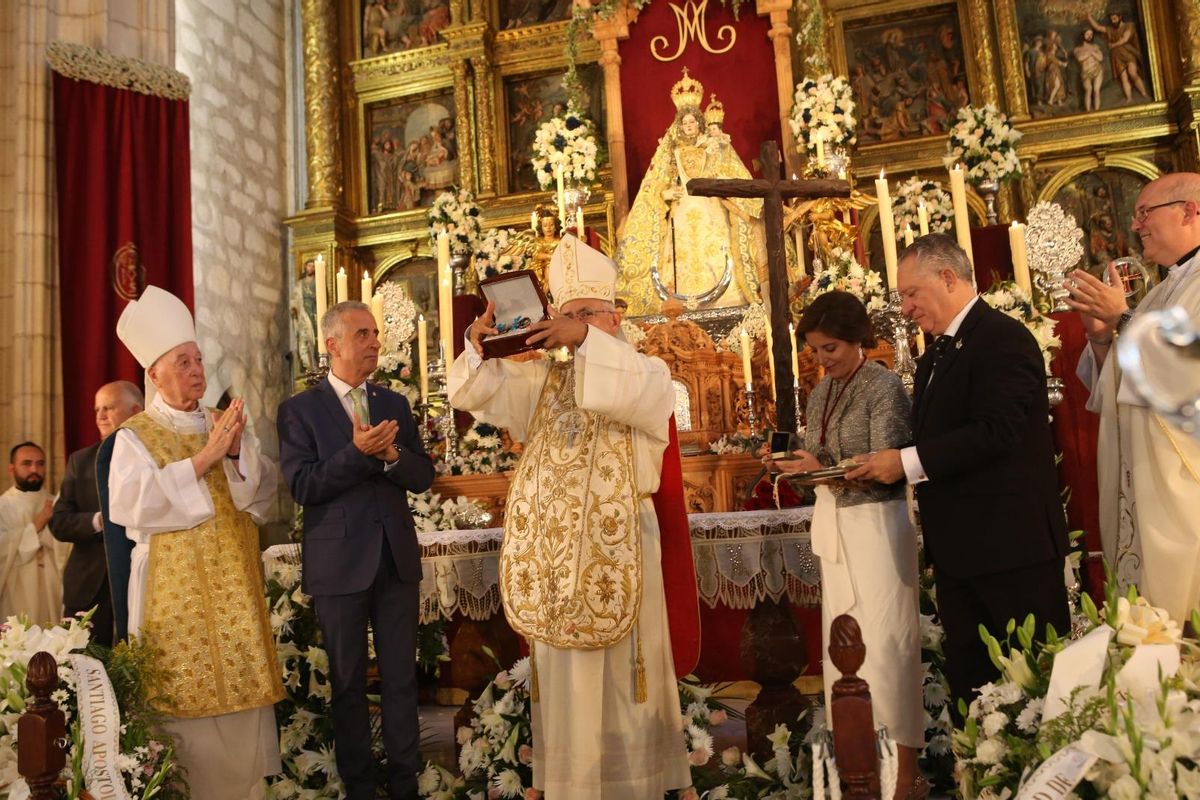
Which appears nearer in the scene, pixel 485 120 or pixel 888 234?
pixel 888 234

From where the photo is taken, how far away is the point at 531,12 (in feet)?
33.3

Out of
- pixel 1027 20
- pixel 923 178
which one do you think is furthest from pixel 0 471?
pixel 1027 20

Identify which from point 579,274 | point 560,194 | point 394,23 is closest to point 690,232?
point 560,194

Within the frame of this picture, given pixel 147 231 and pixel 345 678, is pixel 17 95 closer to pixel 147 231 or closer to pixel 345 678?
pixel 147 231

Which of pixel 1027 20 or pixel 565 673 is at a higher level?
pixel 1027 20

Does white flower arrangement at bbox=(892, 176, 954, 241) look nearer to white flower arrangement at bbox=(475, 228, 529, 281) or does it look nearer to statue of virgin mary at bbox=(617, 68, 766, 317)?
statue of virgin mary at bbox=(617, 68, 766, 317)

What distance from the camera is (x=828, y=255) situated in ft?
20.5

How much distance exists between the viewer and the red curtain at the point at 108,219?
6918mm

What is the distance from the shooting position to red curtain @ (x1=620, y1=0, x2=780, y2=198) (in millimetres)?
7918

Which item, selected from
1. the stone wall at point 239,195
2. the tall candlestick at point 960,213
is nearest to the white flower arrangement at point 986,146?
the tall candlestick at point 960,213

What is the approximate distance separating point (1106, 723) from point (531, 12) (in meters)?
9.50

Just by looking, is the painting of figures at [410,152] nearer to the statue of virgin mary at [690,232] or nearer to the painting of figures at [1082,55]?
the statue of virgin mary at [690,232]

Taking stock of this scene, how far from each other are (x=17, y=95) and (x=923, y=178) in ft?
22.8

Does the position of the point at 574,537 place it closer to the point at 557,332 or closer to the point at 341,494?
the point at 557,332
